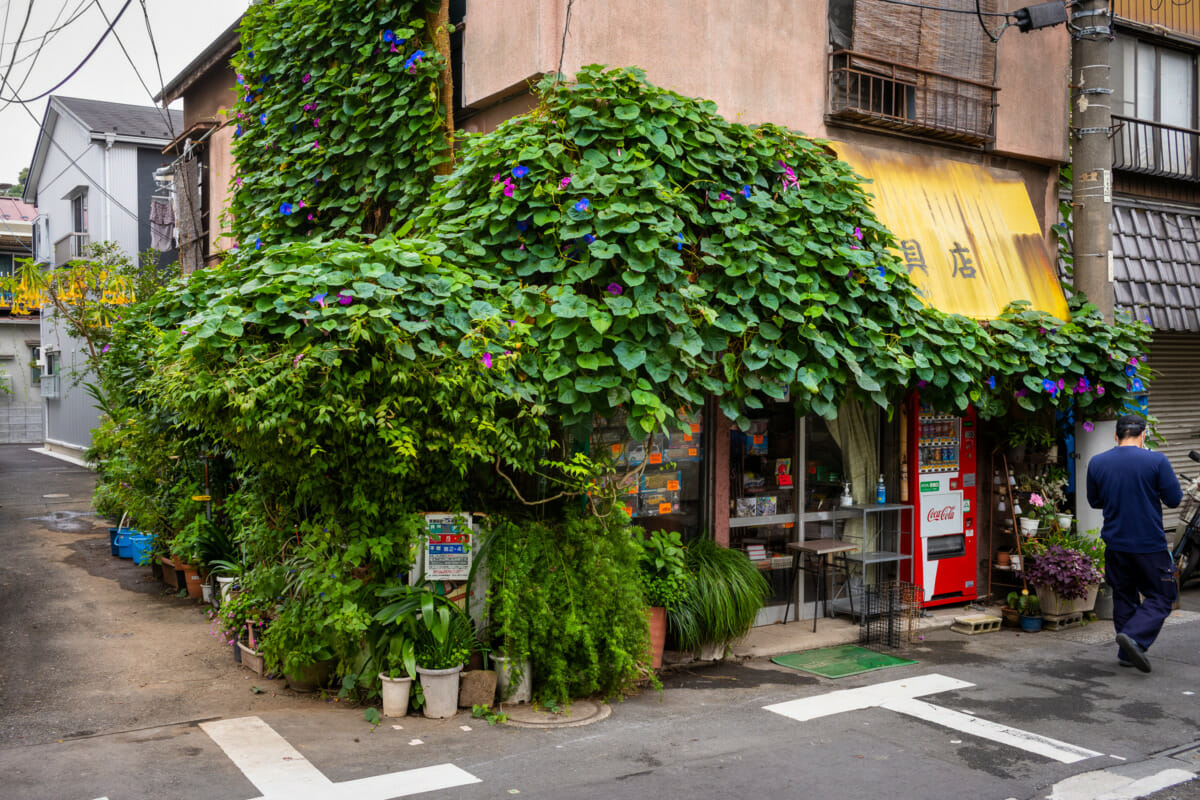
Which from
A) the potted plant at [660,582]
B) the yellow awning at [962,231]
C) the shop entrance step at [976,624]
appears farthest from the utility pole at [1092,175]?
the potted plant at [660,582]

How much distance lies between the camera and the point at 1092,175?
9414 mm

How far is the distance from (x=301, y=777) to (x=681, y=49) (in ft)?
21.5

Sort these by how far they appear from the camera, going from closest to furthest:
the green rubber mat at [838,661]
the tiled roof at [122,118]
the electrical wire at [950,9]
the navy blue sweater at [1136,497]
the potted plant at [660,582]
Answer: the potted plant at [660,582] < the navy blue sweater at [1136,497] < the green rubber mat at [838,661] < the electrical wire at [950,9] < the tiled roof at [122,118]

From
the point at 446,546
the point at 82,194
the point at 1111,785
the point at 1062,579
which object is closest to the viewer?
the point at 1111,785

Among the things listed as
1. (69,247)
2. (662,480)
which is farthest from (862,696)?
(69,247)

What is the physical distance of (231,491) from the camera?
34.3 feet

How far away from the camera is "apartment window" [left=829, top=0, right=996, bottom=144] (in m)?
9.30

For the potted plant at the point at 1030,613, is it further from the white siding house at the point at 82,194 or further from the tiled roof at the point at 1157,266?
the white siding house at the point at 82,194

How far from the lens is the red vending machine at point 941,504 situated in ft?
31.4

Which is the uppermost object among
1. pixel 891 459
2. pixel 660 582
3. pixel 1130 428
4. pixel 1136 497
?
pixel 1130 428

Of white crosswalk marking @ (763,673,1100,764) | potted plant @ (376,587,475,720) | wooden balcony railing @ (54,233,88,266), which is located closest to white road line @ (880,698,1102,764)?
white crosswalk marking @ (763,673,1100,764)

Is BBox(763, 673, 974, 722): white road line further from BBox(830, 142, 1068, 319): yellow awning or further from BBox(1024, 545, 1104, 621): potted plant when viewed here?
BBox(830, 142, 1068, 319): yellow awning

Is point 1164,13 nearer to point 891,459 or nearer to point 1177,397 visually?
point 1177,397

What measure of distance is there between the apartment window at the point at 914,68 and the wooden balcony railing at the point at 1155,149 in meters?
2.01
